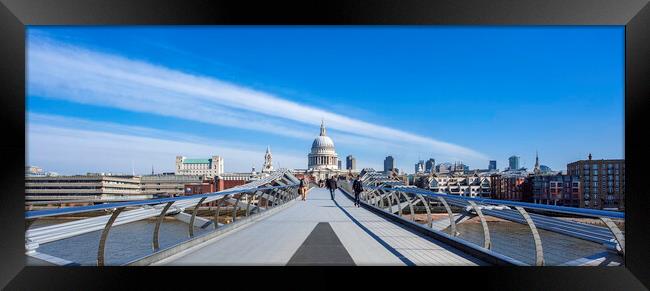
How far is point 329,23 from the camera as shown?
226 inches

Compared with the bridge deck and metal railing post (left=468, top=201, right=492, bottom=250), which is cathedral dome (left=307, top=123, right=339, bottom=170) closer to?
the bridge deck

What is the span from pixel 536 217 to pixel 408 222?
14.2 feet

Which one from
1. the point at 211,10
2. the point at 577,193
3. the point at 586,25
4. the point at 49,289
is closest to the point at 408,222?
the point at 586,25

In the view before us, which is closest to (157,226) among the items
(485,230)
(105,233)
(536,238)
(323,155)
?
(105,233)

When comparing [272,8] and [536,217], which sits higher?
[272,8]

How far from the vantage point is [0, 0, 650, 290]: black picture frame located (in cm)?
546

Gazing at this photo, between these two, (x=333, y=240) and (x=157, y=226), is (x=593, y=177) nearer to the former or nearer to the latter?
(x=333, y=240)

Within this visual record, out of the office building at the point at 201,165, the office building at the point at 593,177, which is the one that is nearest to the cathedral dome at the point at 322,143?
the office building at the point at 201,165

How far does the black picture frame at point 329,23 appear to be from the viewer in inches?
215

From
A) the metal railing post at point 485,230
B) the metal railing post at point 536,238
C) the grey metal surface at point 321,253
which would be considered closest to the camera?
the metal railing post at point 536,238

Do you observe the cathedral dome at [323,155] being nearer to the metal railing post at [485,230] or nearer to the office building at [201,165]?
the office building at [201,165]

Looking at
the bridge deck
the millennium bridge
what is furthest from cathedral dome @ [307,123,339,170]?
the millennium bridge

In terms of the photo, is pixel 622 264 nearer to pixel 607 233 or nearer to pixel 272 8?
pixel 607 233

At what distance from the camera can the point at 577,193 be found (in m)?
48.3
